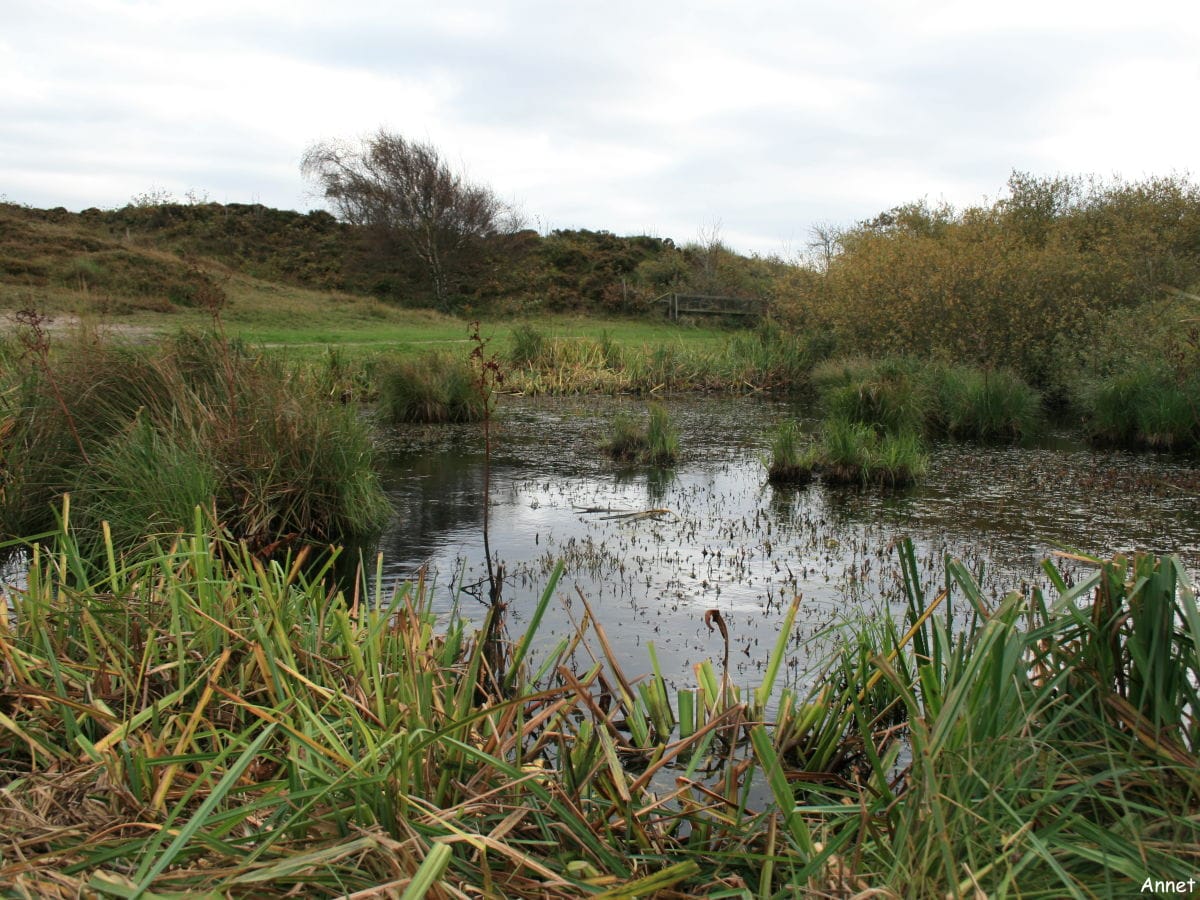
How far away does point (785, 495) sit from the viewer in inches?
364

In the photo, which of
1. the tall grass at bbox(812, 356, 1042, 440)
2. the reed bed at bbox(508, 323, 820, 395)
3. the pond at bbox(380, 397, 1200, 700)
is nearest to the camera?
the pond at bbox(380, 397, 1200, 700)

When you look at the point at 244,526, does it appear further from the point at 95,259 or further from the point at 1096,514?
the point at 95,259

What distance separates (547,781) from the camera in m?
2.45

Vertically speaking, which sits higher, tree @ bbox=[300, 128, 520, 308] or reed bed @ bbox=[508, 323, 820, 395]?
tree @ bbox=[300, 128, 520, 308]

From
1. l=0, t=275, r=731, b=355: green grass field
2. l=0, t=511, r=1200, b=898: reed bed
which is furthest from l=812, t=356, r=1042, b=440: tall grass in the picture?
l=0, t=511, r=1200, b=898: reed bed

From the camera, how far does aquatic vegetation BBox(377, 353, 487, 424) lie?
1435 cm

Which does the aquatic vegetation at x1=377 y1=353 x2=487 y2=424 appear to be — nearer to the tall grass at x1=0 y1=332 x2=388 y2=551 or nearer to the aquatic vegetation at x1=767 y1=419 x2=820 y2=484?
the aquatic vegetation at x1=767 y1=419 x2=820 y2=484

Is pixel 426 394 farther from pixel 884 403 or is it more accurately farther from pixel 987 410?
pixel 987 410

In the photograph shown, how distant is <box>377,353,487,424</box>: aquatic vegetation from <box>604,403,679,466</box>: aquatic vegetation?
133 inches

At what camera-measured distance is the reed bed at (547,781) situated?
1.73m

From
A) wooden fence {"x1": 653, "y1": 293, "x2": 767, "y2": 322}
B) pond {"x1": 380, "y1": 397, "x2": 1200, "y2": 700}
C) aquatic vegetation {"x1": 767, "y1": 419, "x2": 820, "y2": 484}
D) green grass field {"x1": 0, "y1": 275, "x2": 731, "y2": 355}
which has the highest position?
wooden fence {"x1": 653, "y1": 293, "x2": 767, "y2": 322}

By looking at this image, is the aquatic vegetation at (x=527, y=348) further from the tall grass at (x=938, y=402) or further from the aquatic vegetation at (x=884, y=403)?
the aquatic vegetation at (x=884, y=403)

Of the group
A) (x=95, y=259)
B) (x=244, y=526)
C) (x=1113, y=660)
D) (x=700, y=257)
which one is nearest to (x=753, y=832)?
(x=1113, y=660)

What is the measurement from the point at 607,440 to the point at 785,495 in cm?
337
